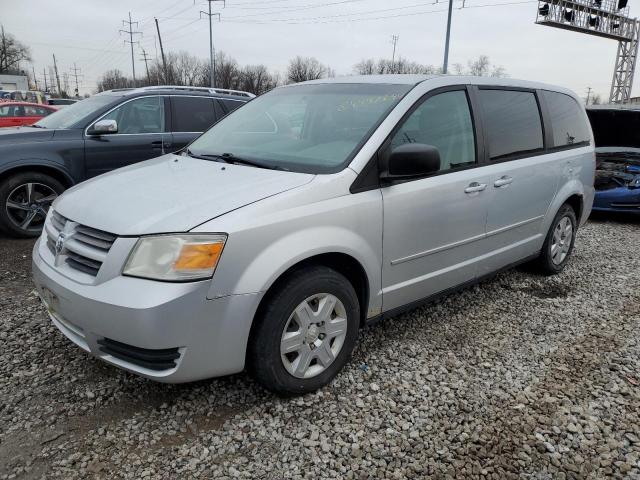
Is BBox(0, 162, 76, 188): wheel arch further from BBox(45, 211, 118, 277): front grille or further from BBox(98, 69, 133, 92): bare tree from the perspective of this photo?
BBox(98, 69, 133, 92): bare tree

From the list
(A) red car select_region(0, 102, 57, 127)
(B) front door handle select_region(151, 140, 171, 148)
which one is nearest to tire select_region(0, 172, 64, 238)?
(B) front door handle select_region(151, 140, 171, 148)

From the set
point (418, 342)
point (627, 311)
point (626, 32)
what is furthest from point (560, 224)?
point (626, 32)

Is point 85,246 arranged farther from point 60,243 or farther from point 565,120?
point 565,120

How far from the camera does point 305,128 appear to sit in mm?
3260

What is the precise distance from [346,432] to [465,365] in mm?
1039

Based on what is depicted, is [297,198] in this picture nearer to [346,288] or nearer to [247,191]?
[247,191]

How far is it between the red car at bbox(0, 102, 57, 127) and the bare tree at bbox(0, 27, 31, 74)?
77719 mm

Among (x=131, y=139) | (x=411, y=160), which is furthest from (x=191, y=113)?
(x=411, y=160)

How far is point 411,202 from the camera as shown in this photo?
118 inches

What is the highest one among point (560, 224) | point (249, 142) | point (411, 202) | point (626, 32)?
point (626, 32)

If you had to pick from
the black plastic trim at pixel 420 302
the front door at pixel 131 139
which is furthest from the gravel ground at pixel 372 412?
the front door at pixel 131 139

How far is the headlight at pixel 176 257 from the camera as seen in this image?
2.22m

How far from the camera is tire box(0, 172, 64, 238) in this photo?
5.36 meters

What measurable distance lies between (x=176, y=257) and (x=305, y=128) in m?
1.42
